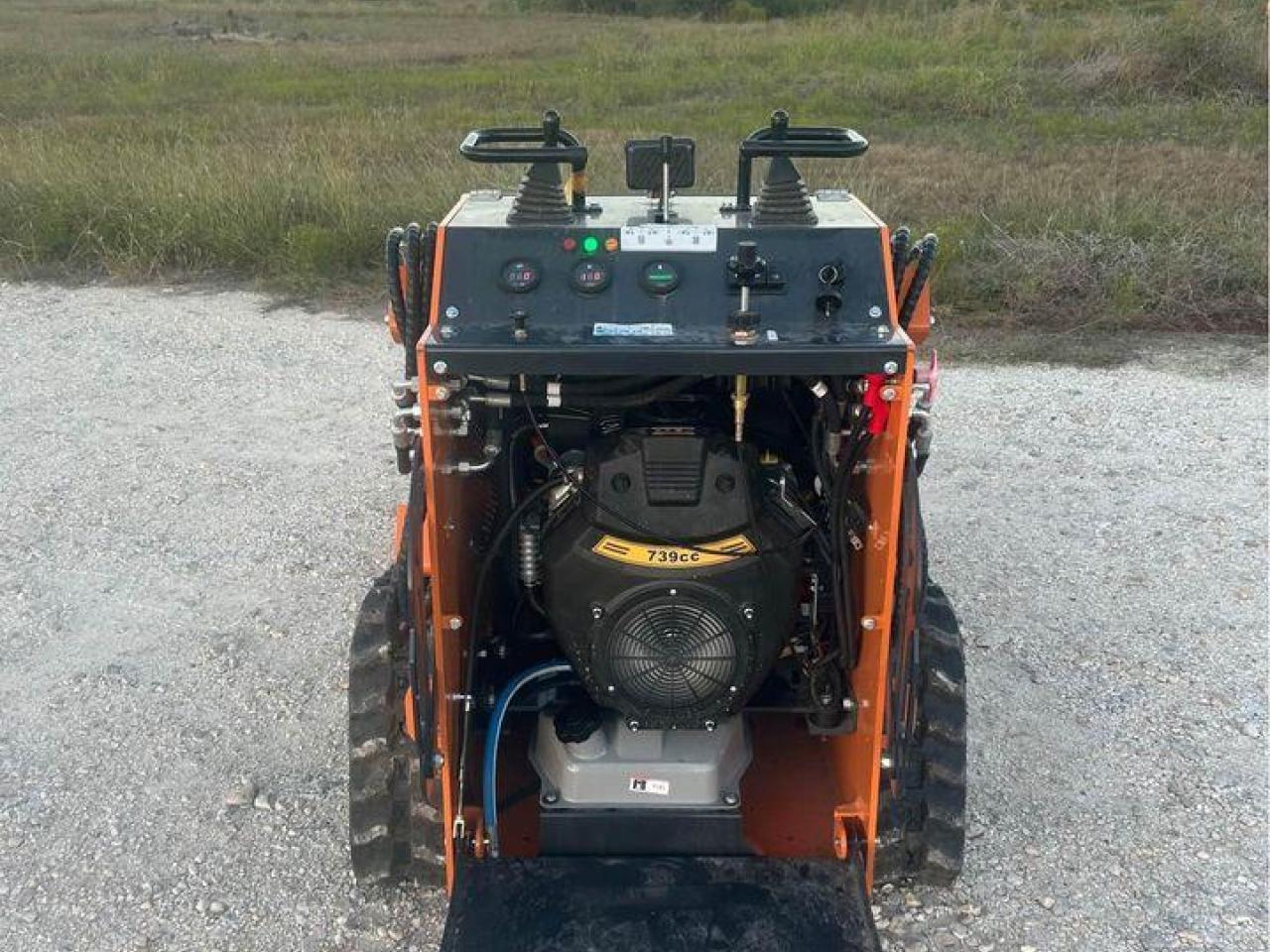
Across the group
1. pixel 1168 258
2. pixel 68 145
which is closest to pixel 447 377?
pixel 1168 258

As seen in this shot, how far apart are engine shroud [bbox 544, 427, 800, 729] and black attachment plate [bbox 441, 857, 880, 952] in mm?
354

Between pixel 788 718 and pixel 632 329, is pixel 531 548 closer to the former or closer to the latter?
pixel 632 329

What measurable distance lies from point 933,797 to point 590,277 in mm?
1376

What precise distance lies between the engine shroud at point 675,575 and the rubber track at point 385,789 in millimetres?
463

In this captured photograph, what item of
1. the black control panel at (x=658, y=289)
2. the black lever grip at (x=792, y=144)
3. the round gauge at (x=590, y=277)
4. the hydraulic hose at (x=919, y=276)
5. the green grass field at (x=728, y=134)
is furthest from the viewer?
the green grass field at (x=728, y=134)

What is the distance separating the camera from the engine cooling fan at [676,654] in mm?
2457

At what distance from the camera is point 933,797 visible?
8.93ft

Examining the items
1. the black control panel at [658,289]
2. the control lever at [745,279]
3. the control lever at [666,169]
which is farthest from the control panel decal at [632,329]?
the control lever at [666,169]

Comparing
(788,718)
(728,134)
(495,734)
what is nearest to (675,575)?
(495,734)

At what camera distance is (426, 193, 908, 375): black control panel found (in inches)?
86.4

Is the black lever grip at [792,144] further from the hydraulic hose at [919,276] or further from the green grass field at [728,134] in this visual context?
the green grass field at [728,134]

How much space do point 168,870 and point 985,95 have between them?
12474 millimetres

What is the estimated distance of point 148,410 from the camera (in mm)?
5828

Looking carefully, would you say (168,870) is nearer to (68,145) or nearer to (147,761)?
(147,761)
